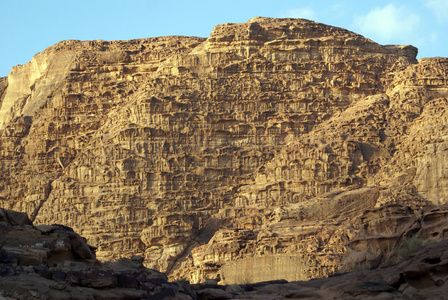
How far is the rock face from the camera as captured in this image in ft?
230

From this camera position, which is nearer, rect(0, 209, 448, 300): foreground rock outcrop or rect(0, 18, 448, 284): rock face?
rect(0, 209, 448, 300): foreground rock outcrop

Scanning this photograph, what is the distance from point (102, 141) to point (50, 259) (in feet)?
129

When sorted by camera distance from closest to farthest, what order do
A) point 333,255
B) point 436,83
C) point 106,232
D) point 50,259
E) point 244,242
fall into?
point 50,259 → point 333,255 → point 244,242 → point 106,232 → point 436,83

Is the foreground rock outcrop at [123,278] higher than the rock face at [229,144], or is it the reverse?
the rock face at [229,144]

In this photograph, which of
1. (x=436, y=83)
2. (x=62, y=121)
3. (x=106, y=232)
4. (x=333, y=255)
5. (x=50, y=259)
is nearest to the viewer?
(x=50, y=259)

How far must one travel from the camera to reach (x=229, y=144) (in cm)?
8225

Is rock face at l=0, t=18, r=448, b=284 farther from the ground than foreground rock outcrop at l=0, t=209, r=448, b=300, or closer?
farther from the ground

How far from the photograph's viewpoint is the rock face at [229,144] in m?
70.1

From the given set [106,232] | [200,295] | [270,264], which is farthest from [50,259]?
[106,232]

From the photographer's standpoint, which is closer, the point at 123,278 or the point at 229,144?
the point at 123,278

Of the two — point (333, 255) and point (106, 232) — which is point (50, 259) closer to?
point (333, 255)

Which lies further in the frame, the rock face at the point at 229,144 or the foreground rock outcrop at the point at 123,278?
the rock face at the point at 229,144

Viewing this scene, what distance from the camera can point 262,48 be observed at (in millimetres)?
86250

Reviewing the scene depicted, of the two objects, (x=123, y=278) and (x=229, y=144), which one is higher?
(x=229, y=144)
